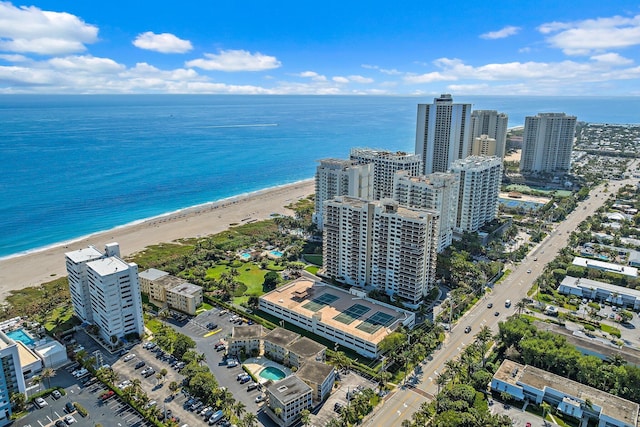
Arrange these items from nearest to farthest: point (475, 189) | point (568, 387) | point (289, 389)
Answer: point (289, 389)
point (568, 387)
point (475, 189)

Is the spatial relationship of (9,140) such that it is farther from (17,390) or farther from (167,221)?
(17,390)

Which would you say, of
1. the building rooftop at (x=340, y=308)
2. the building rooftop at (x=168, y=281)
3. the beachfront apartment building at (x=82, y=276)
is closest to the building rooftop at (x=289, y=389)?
the building rooftop at (x=340, y=308)

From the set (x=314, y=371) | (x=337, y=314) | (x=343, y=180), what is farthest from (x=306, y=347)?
(x=343, y=180)

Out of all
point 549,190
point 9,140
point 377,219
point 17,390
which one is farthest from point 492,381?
point 9,140

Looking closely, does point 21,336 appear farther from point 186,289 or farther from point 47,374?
point 186,289

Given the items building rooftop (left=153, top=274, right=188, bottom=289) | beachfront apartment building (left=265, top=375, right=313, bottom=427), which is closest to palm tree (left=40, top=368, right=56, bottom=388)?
building rooftop (left=153, top=274, right=188, bottom=289)

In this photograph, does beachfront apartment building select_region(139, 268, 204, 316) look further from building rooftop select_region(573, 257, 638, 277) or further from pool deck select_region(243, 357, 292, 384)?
building rooftop select_region(573, 257, 638, 277)

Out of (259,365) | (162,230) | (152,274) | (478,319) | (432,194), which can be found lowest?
(259,365)

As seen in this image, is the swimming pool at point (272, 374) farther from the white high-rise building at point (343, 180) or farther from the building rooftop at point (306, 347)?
the white high-rise building at point (343, 180)

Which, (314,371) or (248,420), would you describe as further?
(314,371)
